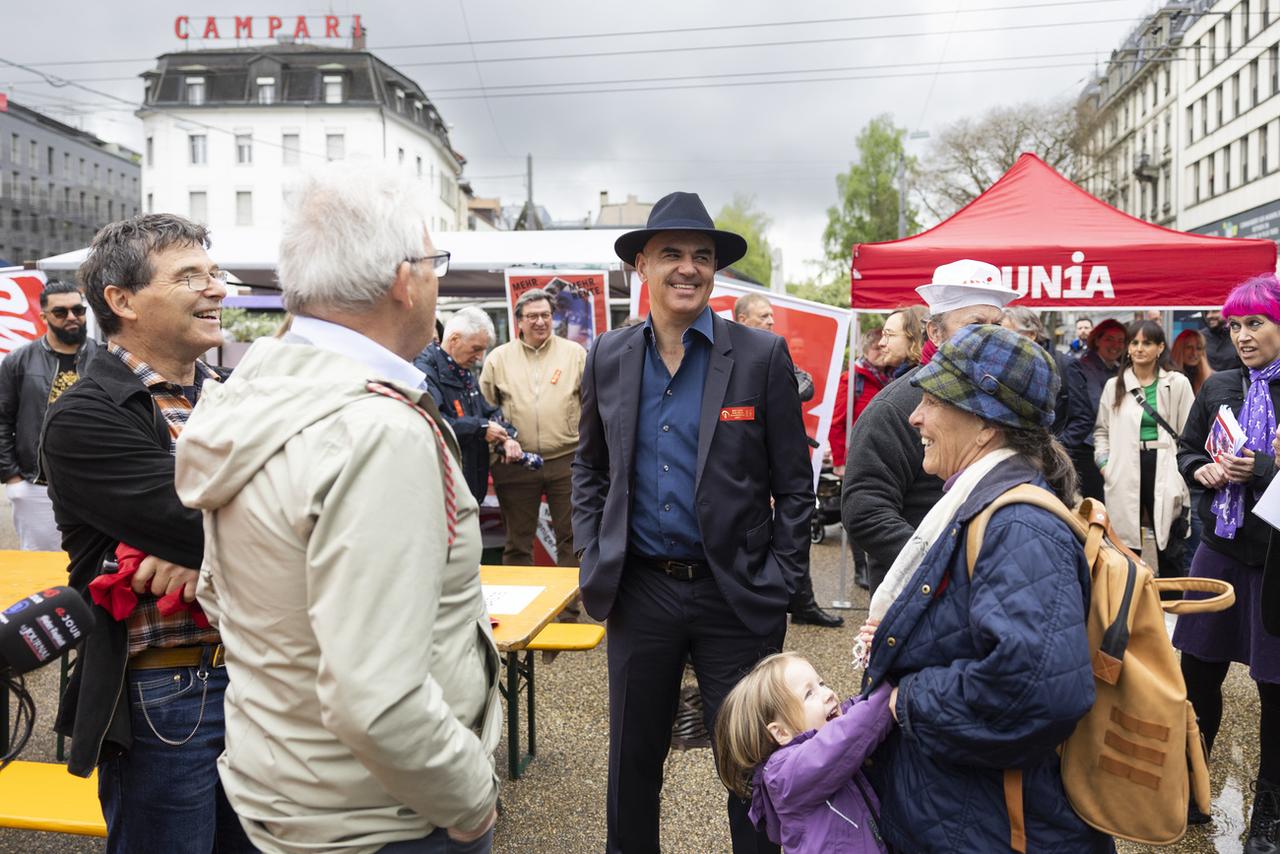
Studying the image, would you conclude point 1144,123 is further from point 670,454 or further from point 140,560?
point 140,560

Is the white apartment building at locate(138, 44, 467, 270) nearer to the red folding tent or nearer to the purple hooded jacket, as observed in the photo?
the red folding tent

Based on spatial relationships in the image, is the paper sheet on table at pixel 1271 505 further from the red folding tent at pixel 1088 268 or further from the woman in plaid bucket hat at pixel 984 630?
the red folding tent at pixel 1088 268

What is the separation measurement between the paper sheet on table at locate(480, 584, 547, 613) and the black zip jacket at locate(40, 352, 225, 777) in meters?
1.43

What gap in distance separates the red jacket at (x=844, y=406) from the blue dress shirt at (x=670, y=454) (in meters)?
3.39

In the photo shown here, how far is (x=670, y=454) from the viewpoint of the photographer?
2787mm

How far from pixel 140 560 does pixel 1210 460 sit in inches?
150

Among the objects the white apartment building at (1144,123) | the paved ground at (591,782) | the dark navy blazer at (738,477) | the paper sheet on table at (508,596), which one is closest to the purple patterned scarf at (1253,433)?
the paved ground at (591,782)

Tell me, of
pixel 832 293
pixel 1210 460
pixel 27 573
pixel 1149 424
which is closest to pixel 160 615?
pixel 27 573

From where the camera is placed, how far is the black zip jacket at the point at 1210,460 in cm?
334

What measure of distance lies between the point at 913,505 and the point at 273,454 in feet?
7.38

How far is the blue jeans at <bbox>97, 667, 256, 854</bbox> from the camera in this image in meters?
2.05

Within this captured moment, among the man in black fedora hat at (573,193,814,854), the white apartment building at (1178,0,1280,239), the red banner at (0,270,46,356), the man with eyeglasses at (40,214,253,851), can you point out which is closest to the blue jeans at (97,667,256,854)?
the man with eyeglasses at (40,214,253,851)

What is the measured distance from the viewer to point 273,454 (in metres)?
1.30

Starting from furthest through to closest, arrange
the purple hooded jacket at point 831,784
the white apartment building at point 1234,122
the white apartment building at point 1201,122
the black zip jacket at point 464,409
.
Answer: the white apartment building at point 1201,122
the white apartment building at point 1234,122
the black zip jacket at point 464,409
the purple hooded jacket at point 831,784
